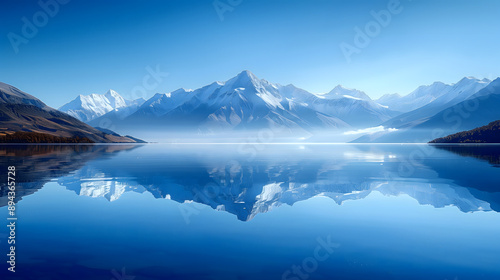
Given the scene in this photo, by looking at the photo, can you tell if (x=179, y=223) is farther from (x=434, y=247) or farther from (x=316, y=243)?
(x=434, y=247)

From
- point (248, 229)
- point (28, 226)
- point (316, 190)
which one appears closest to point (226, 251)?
point (248, 229)

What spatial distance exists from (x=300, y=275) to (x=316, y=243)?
415cm

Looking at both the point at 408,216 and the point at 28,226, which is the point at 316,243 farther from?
the point at 28,226

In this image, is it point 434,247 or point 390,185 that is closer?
point 434,247

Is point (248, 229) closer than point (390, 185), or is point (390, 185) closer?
point (248, 229)

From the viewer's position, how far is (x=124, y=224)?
67.9ft

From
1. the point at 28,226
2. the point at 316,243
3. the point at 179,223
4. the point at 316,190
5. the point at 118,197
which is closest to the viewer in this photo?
the point at 316,243

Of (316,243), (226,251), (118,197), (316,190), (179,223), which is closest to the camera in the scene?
(226,251)

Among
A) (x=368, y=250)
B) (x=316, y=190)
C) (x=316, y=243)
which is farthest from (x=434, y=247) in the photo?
(x=316, y=190)

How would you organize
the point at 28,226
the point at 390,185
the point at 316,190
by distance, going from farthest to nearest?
the point at 390,185
the point at 316,190
the point at 28,226

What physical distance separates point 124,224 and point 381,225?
55.3 feet

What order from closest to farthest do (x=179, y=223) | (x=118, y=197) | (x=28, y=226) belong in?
1. (x=28, y=226)
2. (x=179, y=223)
3. (x=118, y=197)

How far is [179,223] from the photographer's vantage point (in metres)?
21.1

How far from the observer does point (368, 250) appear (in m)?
16.0
